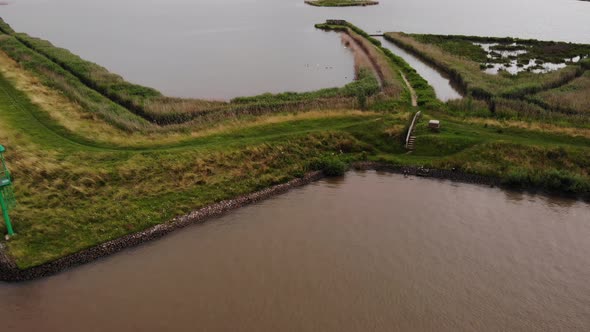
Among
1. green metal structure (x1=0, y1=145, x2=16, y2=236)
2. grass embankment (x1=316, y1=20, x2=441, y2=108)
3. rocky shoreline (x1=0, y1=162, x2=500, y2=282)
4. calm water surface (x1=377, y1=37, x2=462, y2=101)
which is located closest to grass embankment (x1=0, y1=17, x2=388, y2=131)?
grass embankment (x1=316, y1=20, x2=441, y2=108)

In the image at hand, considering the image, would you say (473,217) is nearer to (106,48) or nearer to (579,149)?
(579,149)

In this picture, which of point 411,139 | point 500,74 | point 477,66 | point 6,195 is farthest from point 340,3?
point 6,195

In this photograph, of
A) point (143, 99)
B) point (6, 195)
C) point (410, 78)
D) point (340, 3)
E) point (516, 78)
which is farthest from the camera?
point (340, 3)

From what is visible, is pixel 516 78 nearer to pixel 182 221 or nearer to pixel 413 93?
pixel 413 93

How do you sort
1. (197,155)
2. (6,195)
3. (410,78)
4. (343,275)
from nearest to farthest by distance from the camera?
(343,275) < (6,195) < (197,155) < (410,78)

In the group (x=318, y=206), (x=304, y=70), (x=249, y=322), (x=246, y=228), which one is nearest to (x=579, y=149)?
(x=318, y=206)

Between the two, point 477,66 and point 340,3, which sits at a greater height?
point 340,3
